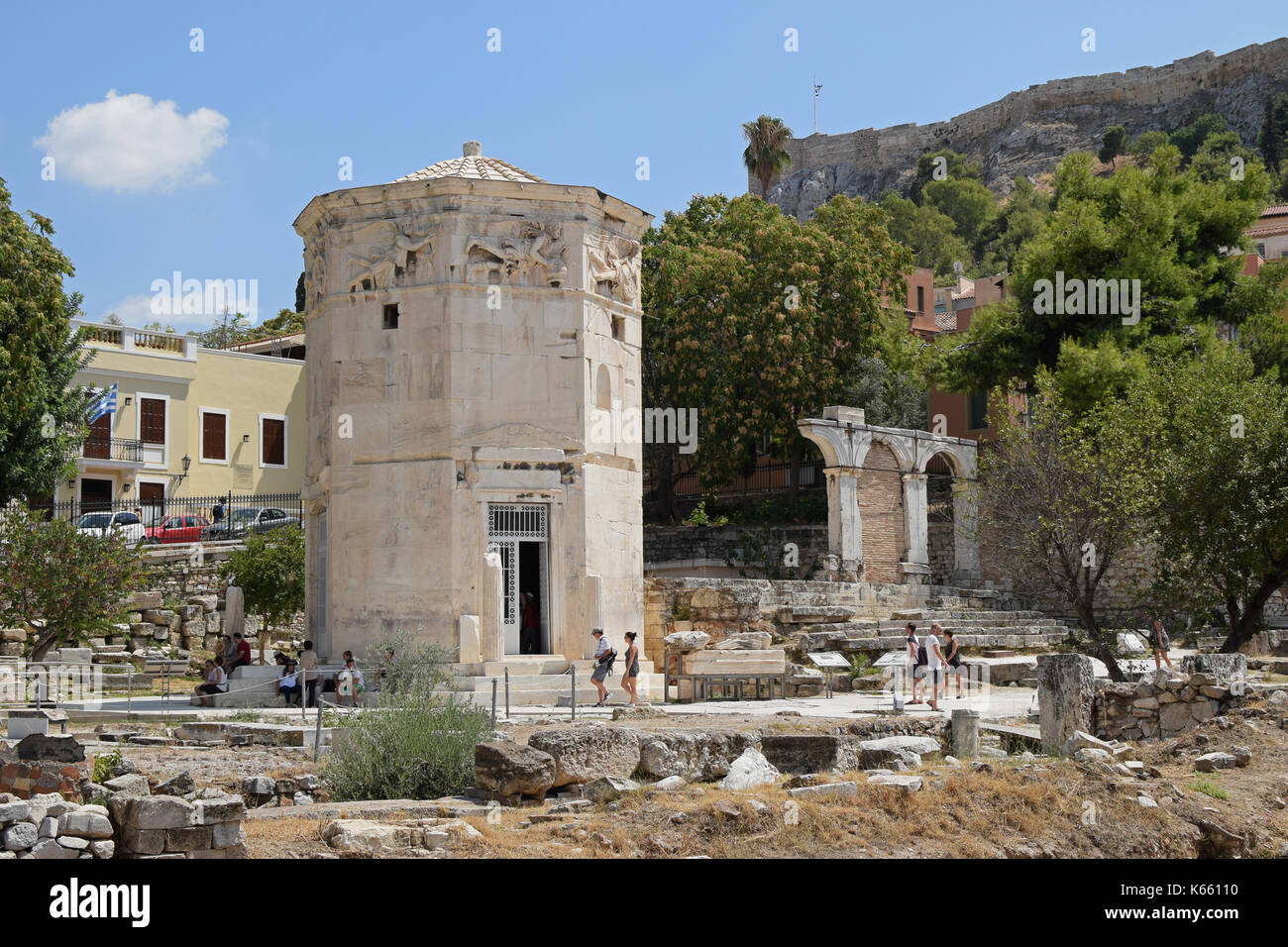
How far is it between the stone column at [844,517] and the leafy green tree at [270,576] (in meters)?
11.8

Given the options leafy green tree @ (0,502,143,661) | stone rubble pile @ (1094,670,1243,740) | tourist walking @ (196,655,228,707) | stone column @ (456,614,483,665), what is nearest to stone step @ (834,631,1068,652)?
stone column @ (456,614,483,665)

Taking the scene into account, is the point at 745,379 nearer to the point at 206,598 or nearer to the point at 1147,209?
the point at 1147,209

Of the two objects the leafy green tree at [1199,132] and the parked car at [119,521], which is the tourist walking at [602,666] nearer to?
the parked car at [119,521]

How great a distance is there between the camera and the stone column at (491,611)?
68.6 feet

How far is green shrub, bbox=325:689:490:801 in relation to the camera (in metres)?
11.5

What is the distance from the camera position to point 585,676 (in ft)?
69.4

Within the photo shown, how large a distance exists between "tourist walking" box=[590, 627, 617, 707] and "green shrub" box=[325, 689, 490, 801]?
7567mm

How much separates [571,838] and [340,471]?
13.6 m

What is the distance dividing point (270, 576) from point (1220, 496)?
59.3 feet

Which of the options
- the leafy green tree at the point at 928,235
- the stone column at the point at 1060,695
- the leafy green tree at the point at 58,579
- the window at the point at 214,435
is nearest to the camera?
the stone column at the point at 1060,695

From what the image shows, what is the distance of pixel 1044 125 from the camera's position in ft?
368

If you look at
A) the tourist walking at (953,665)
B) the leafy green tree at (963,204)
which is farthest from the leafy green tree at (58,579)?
the leafy green tree at (963,204)

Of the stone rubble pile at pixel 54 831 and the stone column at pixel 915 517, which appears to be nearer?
the stone rubble pile at pixel 54 831
